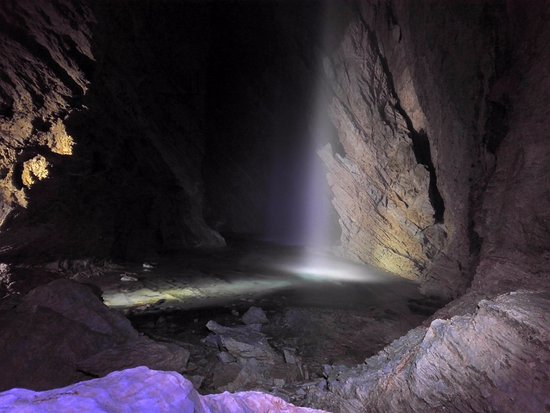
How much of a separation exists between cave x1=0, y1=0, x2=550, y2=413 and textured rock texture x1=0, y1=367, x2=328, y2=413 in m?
0.02

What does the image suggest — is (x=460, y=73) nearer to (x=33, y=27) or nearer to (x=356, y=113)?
(x=356, y=113)

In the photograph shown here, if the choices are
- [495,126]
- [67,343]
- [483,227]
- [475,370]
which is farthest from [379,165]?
[67,343]

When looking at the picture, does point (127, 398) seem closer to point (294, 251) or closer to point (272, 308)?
point (272, 308)

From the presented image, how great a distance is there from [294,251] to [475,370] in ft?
47.0

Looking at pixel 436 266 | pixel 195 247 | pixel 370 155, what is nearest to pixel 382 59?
pixel 370 155

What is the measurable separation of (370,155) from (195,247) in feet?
30.1

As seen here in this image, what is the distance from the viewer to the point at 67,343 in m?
4.72

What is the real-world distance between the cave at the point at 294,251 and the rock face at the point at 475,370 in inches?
0.8

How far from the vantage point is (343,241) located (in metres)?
15.7

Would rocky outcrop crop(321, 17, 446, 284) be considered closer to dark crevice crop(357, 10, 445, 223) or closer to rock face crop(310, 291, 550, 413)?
dark crevice crop(357, 10, 445, 223)

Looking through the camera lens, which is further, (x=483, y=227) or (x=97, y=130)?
(x=97, y=130)

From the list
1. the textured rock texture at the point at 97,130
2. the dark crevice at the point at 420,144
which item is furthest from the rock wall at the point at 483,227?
the textured rock texture at the point at 97,130

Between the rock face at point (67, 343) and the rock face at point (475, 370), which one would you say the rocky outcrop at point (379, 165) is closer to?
the rock face at point (475, 370)

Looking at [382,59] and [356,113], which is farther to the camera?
[356,113]
